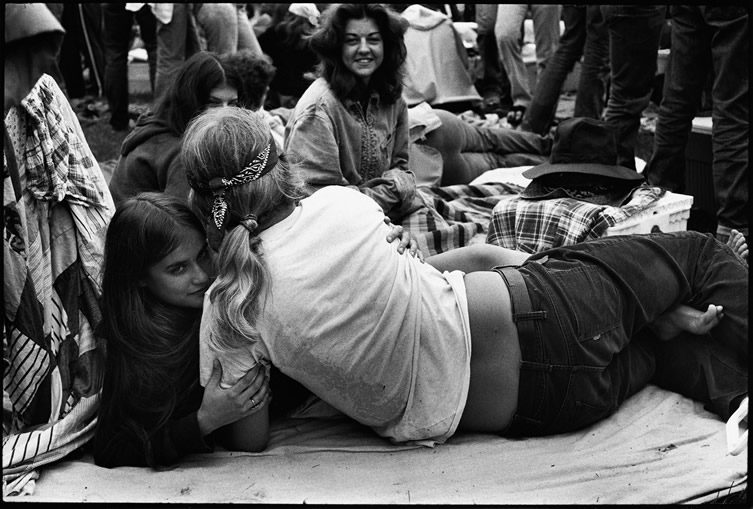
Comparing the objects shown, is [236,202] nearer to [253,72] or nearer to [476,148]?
[253,72]

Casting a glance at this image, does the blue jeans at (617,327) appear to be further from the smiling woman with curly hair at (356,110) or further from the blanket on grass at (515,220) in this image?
the smiling woman with curly hair at (356,110)

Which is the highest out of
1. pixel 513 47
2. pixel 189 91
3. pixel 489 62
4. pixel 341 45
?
pixel 341 45

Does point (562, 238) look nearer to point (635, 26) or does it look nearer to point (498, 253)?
point (498, 253)

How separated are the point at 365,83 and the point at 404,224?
62cm

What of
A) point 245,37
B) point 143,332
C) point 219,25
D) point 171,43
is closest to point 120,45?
point 171,43

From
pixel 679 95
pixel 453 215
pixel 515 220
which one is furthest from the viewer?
pixel 679 95

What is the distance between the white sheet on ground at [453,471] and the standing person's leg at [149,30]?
482 cm

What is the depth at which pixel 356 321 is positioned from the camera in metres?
2.34

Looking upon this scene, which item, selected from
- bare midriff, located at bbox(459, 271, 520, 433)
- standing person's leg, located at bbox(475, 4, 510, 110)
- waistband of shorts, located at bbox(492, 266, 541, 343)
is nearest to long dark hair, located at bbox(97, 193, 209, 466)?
bare midriff, located at bbox(459, 271, 520, 433)

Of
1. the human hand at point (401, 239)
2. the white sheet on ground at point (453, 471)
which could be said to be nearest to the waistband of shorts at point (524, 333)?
the white sheet on ground at point (453, 471)

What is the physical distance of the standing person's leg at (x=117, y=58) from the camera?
695 cm

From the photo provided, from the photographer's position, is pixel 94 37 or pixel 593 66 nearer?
pixel 593 66

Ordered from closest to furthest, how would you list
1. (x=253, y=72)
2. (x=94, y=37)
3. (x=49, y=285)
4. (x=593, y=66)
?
(x=49, y=285), (x=253, y=72), (x=593, y=66), (x=94, y=37)

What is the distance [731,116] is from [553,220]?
120cm
